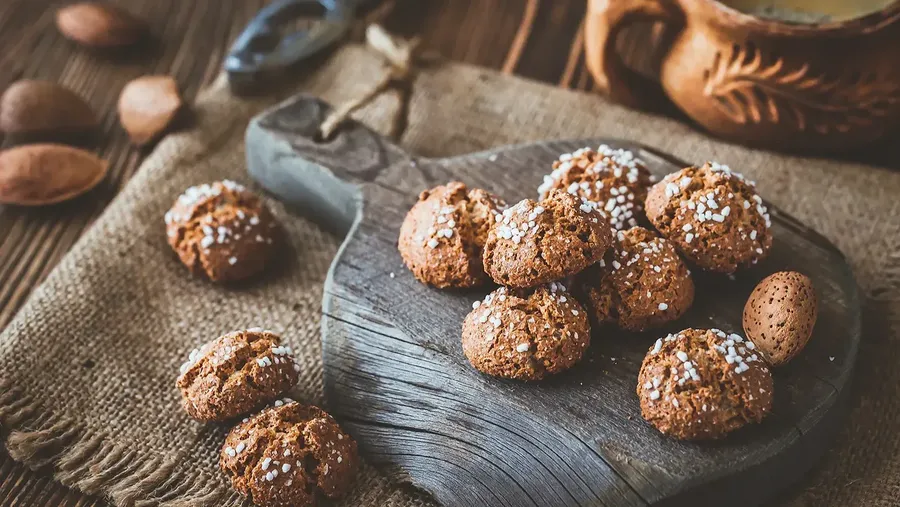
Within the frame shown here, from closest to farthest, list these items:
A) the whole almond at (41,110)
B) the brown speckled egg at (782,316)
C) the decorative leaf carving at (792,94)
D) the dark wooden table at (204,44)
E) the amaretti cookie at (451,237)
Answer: the brown speckled egg at (782,316), the amaretti cookie at (451,237), the decorative leaf carving at (792,94), the whole almond at (41,110), the dark wooden table at (204,44)

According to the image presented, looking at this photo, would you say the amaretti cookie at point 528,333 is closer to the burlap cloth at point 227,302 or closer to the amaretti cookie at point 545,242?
the amaretti cookie at point 545,242

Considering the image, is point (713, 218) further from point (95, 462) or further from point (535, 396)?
point (95, 462)

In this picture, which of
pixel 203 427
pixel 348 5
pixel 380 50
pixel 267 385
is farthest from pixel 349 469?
pixel 348 5

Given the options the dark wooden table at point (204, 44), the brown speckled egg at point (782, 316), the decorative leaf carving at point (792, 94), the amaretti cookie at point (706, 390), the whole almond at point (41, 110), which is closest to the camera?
the amaretti cookie at point (706, 390)

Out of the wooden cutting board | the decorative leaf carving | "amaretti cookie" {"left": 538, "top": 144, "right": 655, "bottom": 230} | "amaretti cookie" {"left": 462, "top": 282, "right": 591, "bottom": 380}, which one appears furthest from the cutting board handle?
the decorative leaf carving

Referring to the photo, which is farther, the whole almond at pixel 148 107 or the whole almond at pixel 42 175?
the whole almond at pixel 148 107

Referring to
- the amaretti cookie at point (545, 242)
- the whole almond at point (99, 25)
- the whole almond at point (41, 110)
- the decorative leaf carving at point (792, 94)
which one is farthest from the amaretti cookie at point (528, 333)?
the whole almond at point (99, 25)

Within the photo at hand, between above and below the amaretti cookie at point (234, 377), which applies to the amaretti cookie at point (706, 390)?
above

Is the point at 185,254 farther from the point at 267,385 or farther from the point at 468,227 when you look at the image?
the point at 468,227
